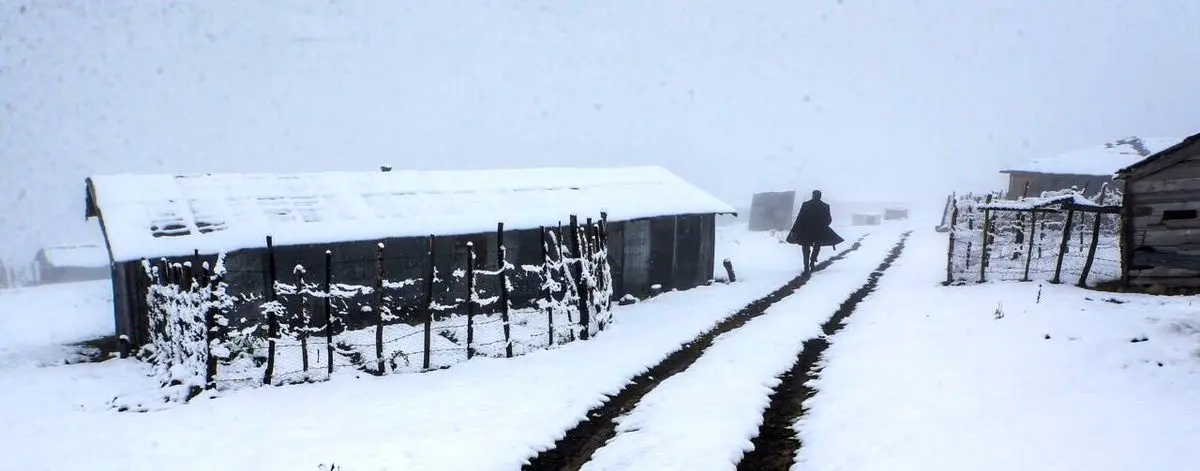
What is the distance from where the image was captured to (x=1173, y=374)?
27.9ft

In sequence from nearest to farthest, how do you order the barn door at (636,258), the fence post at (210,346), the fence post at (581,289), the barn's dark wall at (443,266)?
the fence post at (210,346), the fence post at (581,289), the barn's dark wall at (443,266), the barn door at (636,258)

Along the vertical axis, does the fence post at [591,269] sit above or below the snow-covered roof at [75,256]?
above

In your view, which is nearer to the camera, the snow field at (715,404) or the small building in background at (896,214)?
the snow field at (715,404)

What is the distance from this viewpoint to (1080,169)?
34.1 m

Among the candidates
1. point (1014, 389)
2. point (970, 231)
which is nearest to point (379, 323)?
point (1014, 389)

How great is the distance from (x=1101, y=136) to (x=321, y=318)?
701 ft

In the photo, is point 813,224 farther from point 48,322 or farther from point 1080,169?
point 1080,169

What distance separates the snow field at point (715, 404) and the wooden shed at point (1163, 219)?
652 centimetres

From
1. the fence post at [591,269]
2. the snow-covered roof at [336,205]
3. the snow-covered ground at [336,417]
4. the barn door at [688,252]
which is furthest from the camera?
the barn door at [688,252]

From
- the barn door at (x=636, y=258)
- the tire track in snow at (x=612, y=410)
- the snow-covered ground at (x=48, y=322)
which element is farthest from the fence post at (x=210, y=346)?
the barn door at (x=636, y=258)

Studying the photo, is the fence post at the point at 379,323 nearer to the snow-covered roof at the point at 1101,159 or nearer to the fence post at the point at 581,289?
the fence post at the point at 581,289

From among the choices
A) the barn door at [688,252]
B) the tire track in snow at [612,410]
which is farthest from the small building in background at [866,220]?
the tire track in snow at [612,410]

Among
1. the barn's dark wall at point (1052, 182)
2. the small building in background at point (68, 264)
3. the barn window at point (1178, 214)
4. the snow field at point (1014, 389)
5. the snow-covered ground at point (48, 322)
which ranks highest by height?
the barn's dark wall at point (1052, 182)

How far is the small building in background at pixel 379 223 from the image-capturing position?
1364 centimetres
